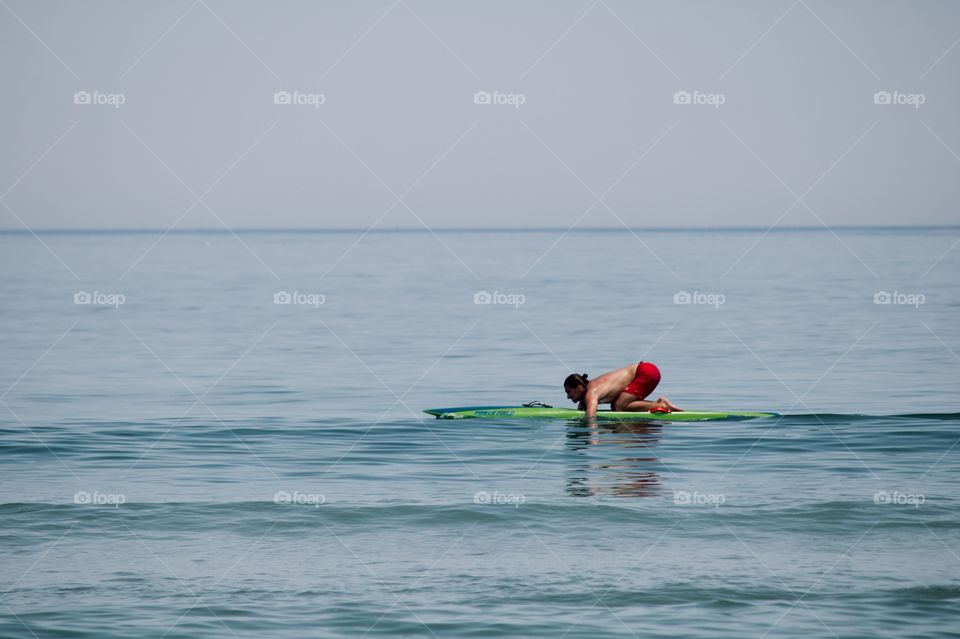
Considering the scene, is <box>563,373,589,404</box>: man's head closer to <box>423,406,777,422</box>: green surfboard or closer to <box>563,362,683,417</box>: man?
<box>563,362,683,417</box>: man

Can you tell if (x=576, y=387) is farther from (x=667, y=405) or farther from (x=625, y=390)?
(x=667, y=405)

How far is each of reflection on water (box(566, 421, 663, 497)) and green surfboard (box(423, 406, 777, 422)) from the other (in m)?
0.17

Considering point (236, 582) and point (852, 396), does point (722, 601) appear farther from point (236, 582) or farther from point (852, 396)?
point (852, 396)

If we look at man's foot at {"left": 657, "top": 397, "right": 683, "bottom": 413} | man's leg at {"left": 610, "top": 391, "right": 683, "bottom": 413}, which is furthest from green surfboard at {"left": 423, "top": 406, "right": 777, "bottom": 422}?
man's leg at {"left": 610, "top": 391, "right": 683, "bottom": 413}

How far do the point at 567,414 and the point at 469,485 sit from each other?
4.44m

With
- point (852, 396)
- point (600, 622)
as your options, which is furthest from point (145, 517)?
point (852, 396)

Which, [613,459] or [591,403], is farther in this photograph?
[591,403]

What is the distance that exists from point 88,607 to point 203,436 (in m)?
7.62

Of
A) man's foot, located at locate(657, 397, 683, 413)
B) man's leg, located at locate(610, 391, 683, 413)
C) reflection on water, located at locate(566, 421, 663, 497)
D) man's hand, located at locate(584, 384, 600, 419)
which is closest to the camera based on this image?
reflection on water, located at locate(566, 421, 663, 497)

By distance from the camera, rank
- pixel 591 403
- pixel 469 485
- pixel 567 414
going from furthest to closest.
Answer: pixel 567 414
pixel 591 403
pixel 469 485

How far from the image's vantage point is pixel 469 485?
543 inches

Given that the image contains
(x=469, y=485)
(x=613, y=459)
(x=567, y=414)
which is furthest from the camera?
(x=567, y=414)

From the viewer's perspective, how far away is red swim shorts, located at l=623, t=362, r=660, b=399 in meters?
18.2

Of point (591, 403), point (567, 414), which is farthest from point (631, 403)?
point (567, 414)
